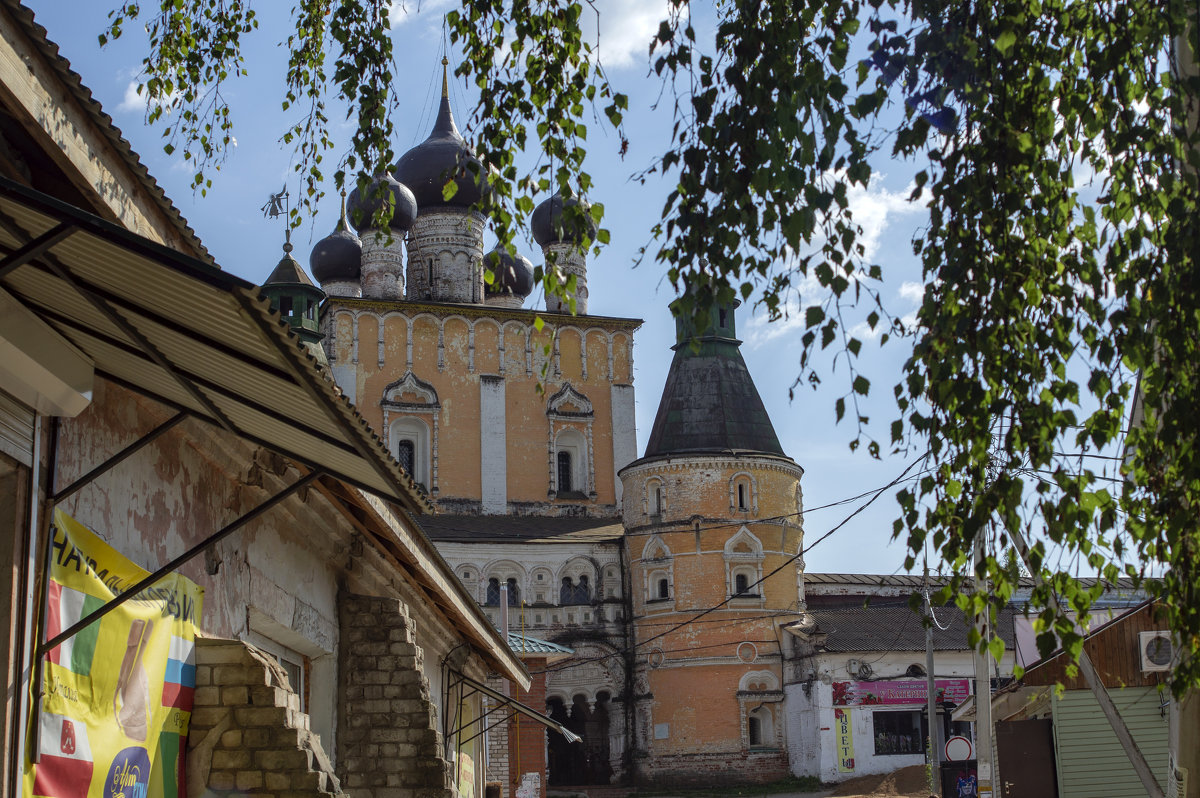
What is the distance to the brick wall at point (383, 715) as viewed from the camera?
Result: 868 centimetres

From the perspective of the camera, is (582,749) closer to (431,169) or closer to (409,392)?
(409,392)

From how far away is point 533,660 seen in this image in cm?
2409

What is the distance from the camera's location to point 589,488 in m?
37.4

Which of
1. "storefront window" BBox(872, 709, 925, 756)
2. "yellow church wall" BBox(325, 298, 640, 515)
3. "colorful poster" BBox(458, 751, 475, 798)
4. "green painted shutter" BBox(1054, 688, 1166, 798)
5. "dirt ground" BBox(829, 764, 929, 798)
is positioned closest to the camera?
"colorful poster" BBox(458, 751, 475, 798)

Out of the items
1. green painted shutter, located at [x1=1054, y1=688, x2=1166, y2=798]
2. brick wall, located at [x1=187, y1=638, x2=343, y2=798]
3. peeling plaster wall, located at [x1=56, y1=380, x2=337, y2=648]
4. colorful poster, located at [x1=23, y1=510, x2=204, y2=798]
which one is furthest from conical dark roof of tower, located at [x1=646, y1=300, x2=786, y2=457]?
colorful poster, located at [x1=23, y1=510, x2=204, y2=798]

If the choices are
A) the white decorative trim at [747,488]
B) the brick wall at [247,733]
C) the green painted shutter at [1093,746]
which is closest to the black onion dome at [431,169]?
the white decorative trim at [747,488]

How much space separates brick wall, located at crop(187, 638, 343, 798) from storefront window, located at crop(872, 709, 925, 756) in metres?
27.3

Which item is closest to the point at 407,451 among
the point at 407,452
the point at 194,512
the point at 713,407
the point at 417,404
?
the point at 407,452

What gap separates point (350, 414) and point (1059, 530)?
2.42 m

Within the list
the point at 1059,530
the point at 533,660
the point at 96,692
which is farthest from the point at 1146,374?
the point at 533,660

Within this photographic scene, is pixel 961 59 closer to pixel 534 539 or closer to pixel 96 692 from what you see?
pixel 96 692

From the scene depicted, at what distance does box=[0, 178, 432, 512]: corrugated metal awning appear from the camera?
11.8 ft

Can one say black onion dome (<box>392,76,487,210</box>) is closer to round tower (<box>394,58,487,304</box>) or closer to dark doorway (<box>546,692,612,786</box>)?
round tower (<box>394,58,487,304</box>)

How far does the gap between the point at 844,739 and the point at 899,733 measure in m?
1.52
